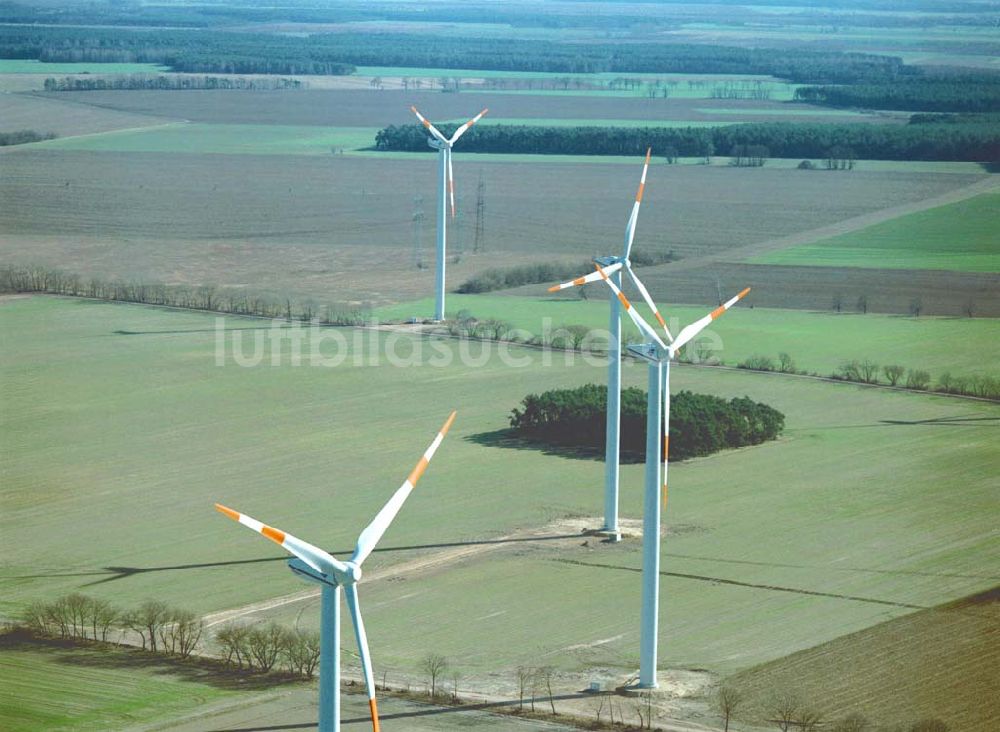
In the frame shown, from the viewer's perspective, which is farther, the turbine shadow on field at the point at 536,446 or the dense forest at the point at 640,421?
the dense forest at the point at 640,421

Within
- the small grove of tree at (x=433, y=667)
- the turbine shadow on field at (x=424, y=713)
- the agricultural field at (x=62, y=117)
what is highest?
the agricultural field at (x=62, y=117)

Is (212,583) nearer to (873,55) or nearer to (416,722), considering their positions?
(416,722)

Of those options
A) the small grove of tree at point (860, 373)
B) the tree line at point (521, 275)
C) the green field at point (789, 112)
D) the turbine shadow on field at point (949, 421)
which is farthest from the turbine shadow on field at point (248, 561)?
the green field at point (789, 112)

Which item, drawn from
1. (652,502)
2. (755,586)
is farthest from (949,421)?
(652,502)

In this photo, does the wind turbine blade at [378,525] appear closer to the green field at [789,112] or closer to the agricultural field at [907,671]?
the agricultural field at [907,671]

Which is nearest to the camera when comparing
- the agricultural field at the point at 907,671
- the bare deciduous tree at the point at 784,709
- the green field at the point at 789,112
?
the bare deciduous tree at the point at 784,709

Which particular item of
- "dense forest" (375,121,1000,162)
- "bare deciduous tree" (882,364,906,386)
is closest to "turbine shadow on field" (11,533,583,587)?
"bare deciduous tree" (882,364,906,386)

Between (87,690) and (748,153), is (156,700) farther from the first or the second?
(748,153)
